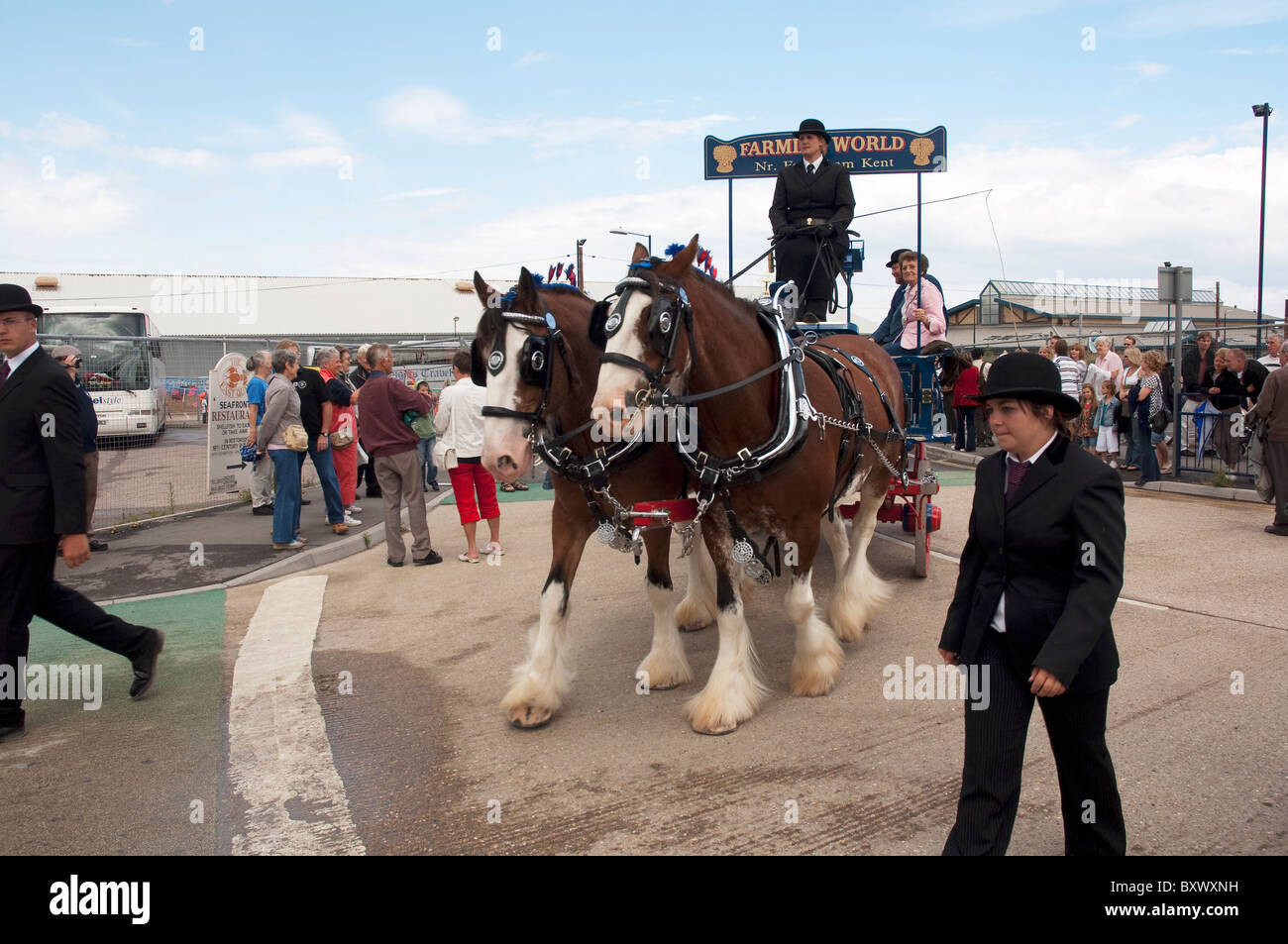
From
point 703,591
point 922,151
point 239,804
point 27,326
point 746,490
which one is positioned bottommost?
point 239,804

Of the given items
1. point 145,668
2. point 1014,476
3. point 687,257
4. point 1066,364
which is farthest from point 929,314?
point 1066,364

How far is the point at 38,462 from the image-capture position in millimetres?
4461

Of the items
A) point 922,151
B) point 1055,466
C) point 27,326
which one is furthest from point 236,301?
point 1055,466

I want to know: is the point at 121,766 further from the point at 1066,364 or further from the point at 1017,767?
the point at 1066,364

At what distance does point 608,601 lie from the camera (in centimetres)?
696

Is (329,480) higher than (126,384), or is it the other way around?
(126,384)

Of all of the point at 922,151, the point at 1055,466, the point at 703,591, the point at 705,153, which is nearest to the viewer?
the point at 1055,466

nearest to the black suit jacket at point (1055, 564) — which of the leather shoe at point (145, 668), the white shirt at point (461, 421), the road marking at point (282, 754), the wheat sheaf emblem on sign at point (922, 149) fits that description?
the road marking at point (282, 754)

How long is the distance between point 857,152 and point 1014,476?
10.0 metres

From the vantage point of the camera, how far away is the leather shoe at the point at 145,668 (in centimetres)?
494

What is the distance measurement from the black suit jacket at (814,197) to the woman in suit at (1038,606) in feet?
14.6

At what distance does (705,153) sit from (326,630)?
964cm

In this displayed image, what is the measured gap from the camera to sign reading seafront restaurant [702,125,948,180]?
11.3 meters

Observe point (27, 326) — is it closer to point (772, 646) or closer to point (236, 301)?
point (772, 646)
